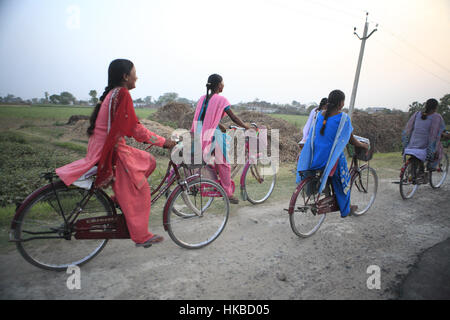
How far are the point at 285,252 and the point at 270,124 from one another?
343 inches

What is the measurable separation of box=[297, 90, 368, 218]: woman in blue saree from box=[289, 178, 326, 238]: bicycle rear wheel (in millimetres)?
136

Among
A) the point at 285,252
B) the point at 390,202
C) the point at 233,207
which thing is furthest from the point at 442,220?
the point at 233,207

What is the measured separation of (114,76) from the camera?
2414 mm

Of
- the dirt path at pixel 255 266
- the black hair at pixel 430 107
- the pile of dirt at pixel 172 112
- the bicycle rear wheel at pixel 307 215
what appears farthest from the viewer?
the pile of dirt at pixel 172 112

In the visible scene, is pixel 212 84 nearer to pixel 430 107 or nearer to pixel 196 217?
pixel 196 217

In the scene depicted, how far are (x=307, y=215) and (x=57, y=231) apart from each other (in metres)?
3.09

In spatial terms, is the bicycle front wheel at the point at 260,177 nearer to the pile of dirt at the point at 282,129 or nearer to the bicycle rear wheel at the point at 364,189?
the bicycle rear wheel at the point at 364,189

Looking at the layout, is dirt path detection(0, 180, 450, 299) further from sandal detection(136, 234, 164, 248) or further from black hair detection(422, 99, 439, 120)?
black hair detection(422, 99, 439, 120)

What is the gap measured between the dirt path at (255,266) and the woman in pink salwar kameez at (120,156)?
0.38 metres

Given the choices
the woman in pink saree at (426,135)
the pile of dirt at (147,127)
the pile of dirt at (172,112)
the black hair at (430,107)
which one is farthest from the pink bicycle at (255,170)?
Result: the pile of dirt at (172,112)

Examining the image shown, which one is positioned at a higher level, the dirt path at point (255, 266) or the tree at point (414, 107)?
the tree at point (414, 107)

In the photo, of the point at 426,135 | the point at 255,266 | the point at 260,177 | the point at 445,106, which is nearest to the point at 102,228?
the point at 255,266

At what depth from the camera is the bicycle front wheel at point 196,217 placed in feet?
9.51
